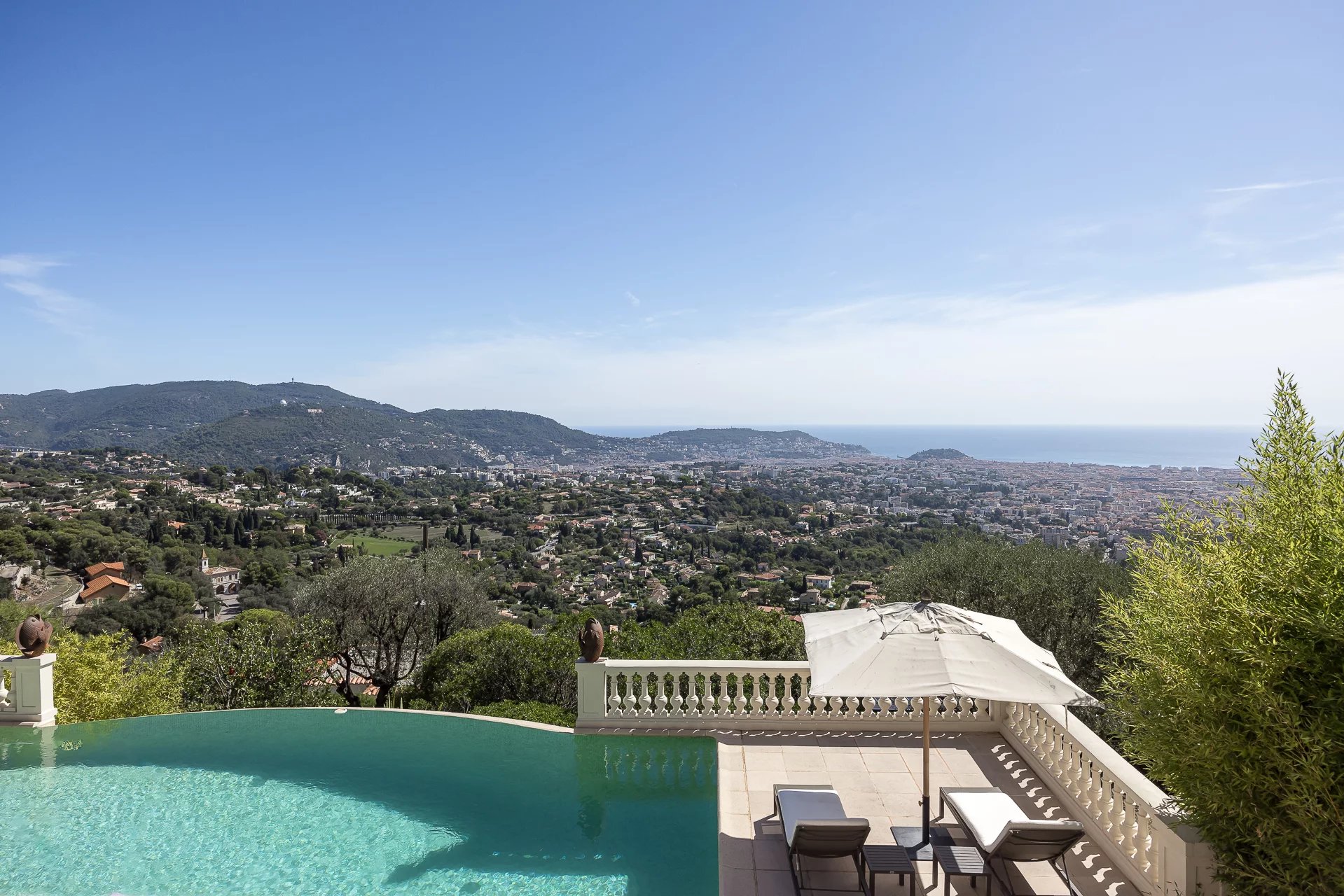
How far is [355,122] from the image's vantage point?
16.8 metres

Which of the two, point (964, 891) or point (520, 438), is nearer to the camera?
point (964, 891)

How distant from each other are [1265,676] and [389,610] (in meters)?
18.3

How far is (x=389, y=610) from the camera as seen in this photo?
17.8 meters

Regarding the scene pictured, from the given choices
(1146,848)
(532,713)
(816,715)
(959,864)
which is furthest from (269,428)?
(1146,848)

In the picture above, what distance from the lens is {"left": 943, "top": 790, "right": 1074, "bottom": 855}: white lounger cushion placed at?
439cm

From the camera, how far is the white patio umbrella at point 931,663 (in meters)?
4.71

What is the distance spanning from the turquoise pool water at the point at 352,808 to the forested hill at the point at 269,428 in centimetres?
8043

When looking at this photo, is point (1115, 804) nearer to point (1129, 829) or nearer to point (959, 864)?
point (1129, 829)

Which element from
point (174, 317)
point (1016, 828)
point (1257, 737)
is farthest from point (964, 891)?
point (174, 317)

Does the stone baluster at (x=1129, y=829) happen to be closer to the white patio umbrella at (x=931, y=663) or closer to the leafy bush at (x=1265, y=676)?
the white patio umbrella at (x=931, y=663)

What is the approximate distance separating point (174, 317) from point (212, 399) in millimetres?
85030

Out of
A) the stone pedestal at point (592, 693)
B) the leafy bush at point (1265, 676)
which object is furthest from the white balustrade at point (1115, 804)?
the stone pedestal at point (592, 693)

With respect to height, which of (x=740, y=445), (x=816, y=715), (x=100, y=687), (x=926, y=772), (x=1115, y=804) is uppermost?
(x=740, y=445)

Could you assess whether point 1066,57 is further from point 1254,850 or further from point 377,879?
point 377,879
